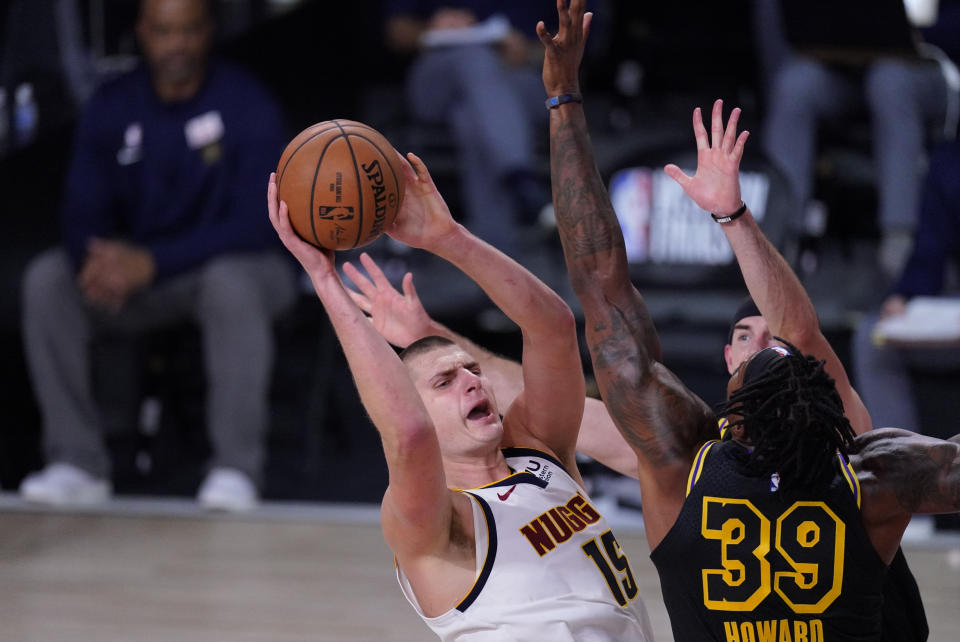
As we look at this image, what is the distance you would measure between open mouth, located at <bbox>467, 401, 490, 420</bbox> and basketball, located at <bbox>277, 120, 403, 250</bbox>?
0.47 m

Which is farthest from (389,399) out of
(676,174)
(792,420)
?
(676,174)

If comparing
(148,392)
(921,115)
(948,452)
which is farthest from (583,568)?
(921,115)

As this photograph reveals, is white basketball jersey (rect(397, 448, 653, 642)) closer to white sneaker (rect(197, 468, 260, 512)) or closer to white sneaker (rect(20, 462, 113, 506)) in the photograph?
white sneaker (rect(197, 468, 260, 512))

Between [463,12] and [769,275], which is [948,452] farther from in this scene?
[463,12]

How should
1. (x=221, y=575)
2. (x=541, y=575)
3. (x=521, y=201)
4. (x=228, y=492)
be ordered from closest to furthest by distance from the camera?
(x=541, y=575)
(x=221, y=575)
(x=228, y=492)
(x=521, y=201)

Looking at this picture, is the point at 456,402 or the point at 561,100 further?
the point at 456,402

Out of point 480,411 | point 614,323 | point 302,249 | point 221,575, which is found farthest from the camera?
point 221,575

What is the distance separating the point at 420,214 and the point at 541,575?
85 cm

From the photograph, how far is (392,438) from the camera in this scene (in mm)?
2365

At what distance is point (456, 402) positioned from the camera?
2830 millimetres

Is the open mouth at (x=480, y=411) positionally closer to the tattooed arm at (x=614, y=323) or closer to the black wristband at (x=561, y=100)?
the tattooed arm at (x=614, y=323)

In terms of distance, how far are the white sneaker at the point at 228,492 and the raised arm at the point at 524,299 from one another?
286 centimetres

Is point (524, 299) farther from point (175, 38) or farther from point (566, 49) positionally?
point (175, 38)

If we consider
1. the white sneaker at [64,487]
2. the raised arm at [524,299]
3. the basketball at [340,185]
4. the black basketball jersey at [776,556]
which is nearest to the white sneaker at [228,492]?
the white sneaker at [64,487]
